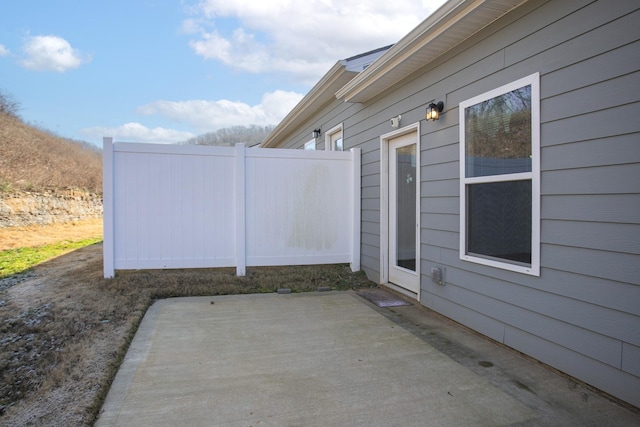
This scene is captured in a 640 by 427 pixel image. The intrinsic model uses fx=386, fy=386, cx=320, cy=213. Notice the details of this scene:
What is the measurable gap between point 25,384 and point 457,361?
282cm

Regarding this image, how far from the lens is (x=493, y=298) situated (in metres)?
3.13

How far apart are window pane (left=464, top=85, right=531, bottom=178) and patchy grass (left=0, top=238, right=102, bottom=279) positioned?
667cm

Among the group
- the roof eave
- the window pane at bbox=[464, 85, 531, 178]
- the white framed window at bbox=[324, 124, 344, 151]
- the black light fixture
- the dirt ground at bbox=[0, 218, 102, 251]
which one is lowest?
the dirt ground at bbox=[0, 218, 102, 251]

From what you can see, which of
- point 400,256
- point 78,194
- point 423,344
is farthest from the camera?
point 78,194

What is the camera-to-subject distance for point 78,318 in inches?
142

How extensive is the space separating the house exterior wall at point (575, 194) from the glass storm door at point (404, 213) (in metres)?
0.93

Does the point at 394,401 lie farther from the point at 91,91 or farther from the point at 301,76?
the point at 91,91

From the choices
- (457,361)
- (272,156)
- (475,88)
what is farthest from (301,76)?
(457,361)

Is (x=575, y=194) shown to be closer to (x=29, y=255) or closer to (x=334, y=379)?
(x=334, y=379)

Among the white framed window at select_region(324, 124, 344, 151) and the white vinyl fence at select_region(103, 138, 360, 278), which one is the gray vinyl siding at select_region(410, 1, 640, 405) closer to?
the white vinyl fence at select_region(103, 138, 360, 278)

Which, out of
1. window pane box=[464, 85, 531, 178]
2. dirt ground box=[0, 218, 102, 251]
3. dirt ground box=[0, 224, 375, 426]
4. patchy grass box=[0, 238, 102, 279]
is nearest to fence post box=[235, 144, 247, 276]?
dirt ground box=[0, 224, 375, 426]

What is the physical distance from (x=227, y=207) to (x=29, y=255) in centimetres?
534

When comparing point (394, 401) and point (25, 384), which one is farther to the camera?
point (25, 384)

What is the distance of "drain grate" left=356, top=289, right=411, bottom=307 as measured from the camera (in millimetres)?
4316
